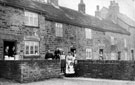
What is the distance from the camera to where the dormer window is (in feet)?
61.1

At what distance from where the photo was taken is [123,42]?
1452 inches

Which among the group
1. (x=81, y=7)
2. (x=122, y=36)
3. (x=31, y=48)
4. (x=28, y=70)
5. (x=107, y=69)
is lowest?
(x=107, y=69)

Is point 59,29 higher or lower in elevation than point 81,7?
lower

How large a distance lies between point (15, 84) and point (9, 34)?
6.68m

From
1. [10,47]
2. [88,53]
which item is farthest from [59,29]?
[10,47]

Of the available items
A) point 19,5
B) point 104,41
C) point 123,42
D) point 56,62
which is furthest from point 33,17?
point 123,42

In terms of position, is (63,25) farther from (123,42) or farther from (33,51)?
(123,42)

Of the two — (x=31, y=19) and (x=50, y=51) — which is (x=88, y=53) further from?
(x=31, y=19)

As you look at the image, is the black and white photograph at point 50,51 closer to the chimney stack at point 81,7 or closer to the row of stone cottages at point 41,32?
the row of stone cottages at point 41,32

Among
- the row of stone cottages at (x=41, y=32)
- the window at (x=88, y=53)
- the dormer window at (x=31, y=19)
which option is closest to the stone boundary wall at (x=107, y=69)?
the row of stone cottages at (x=41, y=32)

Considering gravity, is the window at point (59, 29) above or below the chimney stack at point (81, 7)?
below

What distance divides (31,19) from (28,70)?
811cm

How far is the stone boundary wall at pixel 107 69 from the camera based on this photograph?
13453 mm

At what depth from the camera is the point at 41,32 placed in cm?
2003
